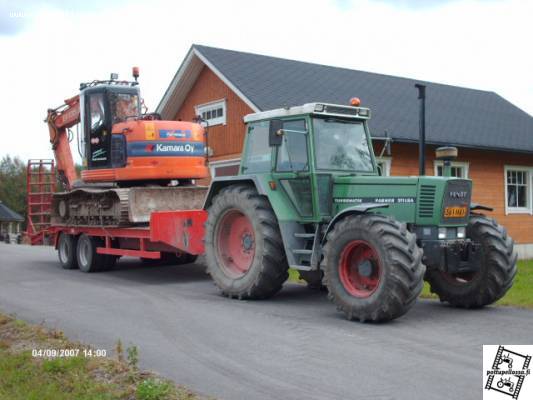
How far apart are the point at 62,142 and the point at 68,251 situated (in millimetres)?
3096

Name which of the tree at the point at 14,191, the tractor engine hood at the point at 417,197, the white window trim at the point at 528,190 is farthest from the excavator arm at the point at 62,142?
the tree at the point at 14,191

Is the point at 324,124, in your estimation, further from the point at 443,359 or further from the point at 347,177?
the point at 443,359

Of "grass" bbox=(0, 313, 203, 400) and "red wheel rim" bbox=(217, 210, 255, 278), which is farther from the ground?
"red wheel rim" bbox=(217, 210, 255, 278)

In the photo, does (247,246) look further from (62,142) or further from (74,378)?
(62,142)

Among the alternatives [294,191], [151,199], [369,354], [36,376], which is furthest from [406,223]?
[151,199]

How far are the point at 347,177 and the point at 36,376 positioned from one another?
5.17 m

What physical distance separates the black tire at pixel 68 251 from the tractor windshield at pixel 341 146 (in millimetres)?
7894

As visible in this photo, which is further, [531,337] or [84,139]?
[84,139]

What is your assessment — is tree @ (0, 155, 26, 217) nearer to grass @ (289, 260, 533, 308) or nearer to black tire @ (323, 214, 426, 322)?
grass @ (289, 260, 533, 308)

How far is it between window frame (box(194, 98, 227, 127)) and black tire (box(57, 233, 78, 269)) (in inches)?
245

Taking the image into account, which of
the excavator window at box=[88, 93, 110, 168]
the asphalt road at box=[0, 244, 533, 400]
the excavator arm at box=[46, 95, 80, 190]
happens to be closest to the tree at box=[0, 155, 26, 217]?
the excavator arm at box=[46, 95, 80, 190]

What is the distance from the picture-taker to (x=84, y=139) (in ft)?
51.1

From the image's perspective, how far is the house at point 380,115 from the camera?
64.0ft

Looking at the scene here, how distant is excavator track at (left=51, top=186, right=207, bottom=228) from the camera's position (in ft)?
45.1
